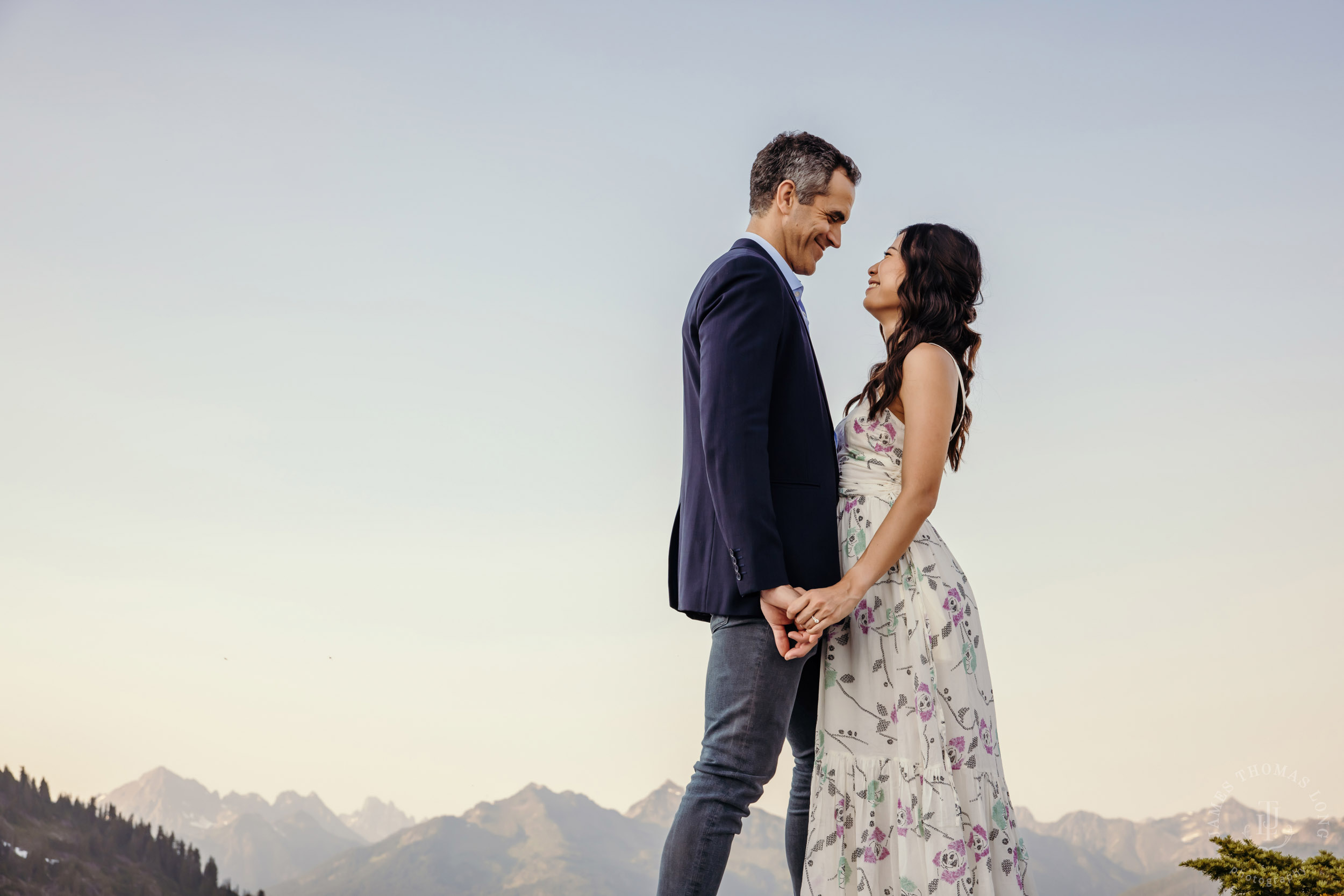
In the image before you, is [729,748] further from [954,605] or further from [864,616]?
[954,605]

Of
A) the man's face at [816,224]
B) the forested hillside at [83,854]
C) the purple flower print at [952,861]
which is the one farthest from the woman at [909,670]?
the forested hillside at [83,854]

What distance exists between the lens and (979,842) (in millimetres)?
1825

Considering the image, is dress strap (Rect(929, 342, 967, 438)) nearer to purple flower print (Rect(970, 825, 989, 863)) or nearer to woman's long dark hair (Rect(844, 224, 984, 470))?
woman's long dark hair (Rect(844, 224, 984, 470))

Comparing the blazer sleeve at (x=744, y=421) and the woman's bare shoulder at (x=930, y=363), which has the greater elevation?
the woman's bare shoulder at (x=930, y=363)

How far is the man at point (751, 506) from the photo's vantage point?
162cm

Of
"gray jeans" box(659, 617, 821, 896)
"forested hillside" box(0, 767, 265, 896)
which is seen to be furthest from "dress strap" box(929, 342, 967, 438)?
"forested hillside" box(0, 767, 265, 896)

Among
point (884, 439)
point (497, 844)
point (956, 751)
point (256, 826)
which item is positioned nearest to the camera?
point (956, 751)

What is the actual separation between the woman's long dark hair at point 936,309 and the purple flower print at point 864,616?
17.4 inches

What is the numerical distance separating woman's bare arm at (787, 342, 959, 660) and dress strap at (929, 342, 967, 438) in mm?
12

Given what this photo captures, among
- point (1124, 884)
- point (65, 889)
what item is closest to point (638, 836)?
point (1124, 884)

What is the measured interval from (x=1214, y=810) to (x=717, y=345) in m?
9.56

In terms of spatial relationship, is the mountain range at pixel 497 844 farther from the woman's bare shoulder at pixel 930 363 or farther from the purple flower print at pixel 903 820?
the woman's bare shoulder at pixel 930 363

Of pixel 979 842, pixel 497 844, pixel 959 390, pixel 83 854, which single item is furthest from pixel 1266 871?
pixel 497 844

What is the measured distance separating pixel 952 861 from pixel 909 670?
0.38 meters
